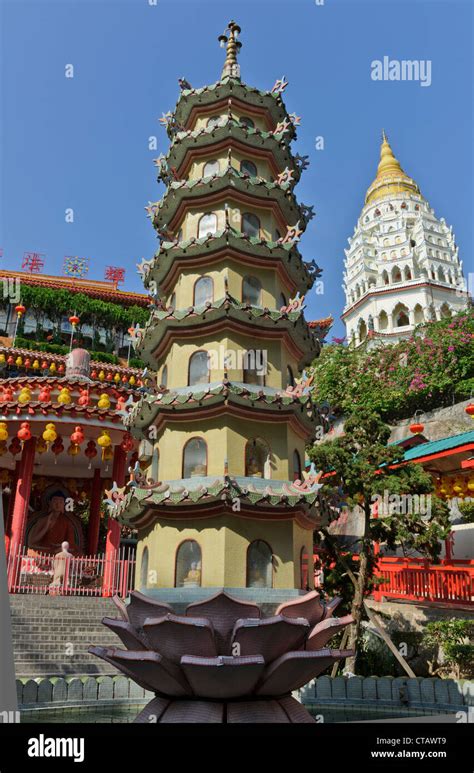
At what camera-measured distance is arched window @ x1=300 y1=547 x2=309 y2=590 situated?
1147 cm

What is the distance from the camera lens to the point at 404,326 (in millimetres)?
59781

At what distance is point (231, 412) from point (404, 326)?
51686 millimetres

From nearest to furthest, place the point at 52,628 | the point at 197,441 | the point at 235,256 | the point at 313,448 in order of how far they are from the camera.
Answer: the point at 197,441, the point at 235,256, the point at 52,628, the point at 313,448

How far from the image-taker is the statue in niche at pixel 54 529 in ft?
68.9

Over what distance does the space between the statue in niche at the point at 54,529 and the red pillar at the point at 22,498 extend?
6.70 feet

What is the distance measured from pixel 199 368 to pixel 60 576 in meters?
8.70

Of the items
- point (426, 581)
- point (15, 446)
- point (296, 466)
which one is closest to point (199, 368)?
point (296, 466)

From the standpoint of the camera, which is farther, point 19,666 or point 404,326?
point 404,326

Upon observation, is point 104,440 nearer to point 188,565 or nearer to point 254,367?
point 254,367

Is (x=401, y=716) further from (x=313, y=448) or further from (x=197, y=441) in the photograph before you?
(x=313, y=448)

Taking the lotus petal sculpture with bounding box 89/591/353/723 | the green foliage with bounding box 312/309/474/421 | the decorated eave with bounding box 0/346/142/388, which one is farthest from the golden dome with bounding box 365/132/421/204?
the lotus petal sculpture with bounding box 89/591/353/723

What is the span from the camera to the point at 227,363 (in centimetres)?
1193

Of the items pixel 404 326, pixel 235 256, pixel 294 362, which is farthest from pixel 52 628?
pixel 404 326

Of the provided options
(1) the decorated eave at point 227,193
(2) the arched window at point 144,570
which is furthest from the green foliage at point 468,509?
(2) the arched window at point 144,570
